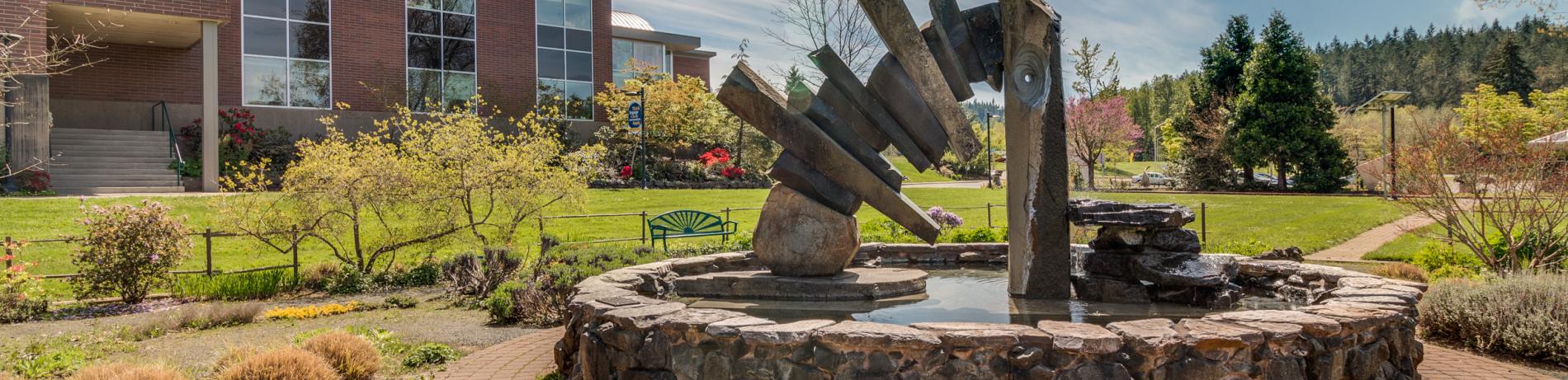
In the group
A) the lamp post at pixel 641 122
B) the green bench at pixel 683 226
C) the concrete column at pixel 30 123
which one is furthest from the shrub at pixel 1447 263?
the concrete column at pixel 30 123

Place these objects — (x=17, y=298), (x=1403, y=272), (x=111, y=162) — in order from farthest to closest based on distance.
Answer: (x=111, y=162)
(x=1403, y=272)
(x=17, y=298)

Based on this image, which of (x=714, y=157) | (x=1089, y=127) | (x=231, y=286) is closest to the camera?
(x=231, y=286)

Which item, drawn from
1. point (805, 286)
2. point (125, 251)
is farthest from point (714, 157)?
point (805, 286)

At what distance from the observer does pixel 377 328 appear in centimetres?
806

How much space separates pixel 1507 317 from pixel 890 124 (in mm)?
5505

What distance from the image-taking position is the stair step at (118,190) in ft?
55.6

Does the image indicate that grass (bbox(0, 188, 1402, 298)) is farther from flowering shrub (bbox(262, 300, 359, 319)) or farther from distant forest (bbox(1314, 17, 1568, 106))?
distant forest (bbox(1314, 17, 1568, 106))

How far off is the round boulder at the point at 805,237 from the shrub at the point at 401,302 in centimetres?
554

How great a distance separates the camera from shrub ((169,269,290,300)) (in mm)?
10578

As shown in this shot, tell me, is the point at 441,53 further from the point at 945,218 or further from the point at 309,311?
the point at 309,311

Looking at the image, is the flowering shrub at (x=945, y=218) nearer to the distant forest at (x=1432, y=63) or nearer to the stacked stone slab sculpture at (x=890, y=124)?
the stacked stone slab sculpture at (x=890, y=124)

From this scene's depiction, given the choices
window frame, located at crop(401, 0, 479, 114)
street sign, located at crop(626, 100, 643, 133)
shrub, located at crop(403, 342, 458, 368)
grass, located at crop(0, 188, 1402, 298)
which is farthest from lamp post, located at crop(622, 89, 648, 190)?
shrub, located at crop(403, 342, 458, 368)

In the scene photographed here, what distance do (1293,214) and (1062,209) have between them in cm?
1881

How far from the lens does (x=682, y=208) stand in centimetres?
2044
